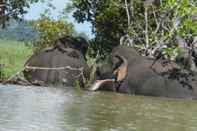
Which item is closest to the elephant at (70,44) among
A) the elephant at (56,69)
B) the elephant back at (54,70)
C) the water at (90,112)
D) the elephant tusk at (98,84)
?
the elephant at (56,69)

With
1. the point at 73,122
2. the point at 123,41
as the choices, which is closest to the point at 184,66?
the point at 123,41

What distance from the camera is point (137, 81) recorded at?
791 inches

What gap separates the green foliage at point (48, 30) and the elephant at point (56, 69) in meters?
4.91

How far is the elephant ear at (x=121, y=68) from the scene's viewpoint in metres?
20.7

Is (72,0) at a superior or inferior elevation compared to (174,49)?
superior

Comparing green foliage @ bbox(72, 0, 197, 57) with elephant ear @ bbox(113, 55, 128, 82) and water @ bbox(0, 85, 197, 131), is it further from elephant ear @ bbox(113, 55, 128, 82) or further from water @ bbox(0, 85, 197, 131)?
water @ bbox(0, 85, 197, 131)

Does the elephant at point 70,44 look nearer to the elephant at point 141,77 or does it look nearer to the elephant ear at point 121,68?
the elephant at point 141,77

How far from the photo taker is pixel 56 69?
21.9 m

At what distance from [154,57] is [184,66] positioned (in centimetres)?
138

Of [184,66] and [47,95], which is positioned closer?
[47,95]

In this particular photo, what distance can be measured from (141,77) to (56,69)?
11.4 ft

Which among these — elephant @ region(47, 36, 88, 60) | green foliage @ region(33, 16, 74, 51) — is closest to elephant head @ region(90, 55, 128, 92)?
elephant @ region(47, 36, 88, 60)

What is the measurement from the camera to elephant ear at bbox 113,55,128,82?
20656 millimetres

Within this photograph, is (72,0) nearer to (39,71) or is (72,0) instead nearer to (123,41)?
(123,41)
